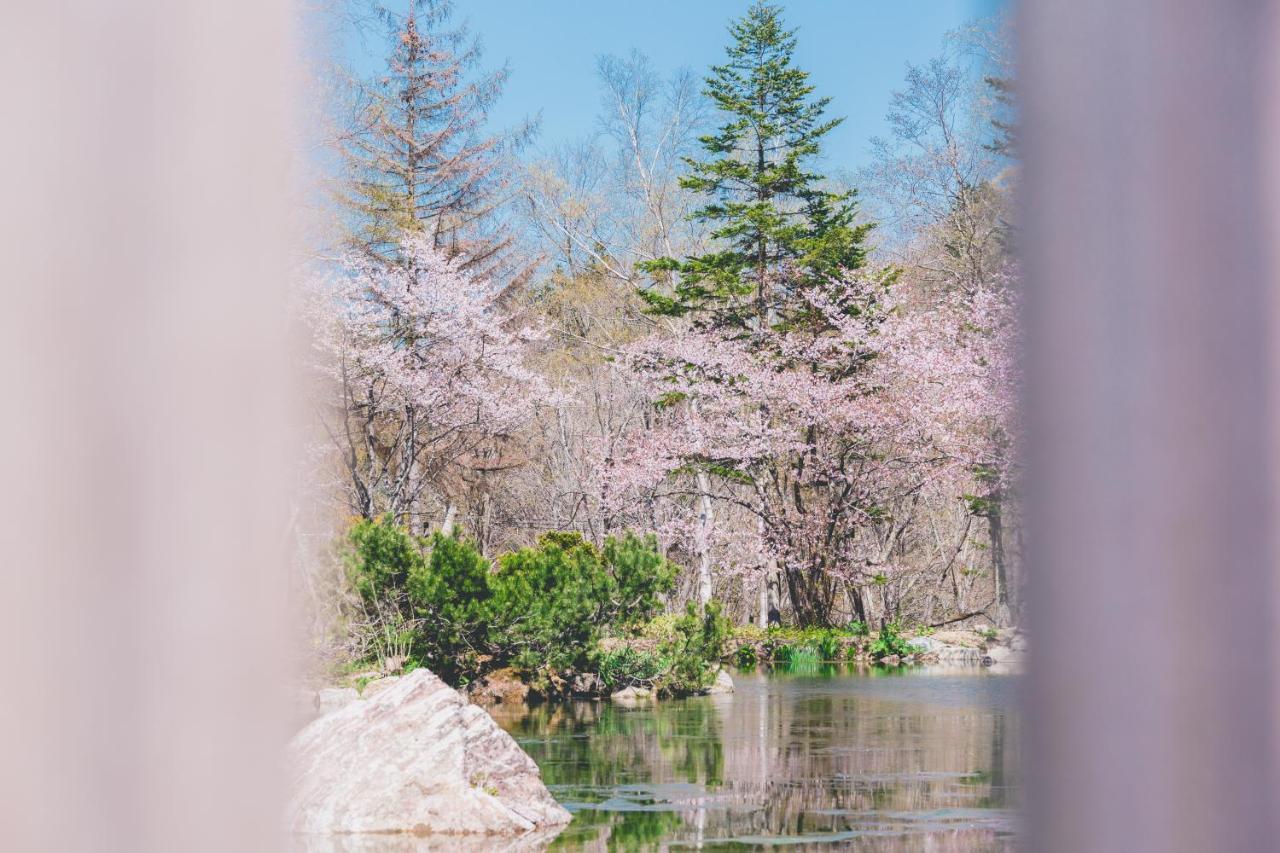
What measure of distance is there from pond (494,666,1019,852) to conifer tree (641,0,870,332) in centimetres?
314

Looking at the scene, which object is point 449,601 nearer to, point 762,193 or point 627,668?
point 627,668

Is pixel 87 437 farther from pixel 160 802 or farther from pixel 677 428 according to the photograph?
pixel 677 428

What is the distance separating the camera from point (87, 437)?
321 millimetres

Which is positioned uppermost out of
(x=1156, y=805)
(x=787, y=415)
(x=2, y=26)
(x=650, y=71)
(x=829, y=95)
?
(x=650, y=71)

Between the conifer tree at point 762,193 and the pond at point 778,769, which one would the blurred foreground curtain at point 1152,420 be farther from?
the conifer tree at point 762,193

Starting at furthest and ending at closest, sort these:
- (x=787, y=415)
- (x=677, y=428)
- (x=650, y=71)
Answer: (x=650, y=71), (x=677, y=428), (x=787, y=415)

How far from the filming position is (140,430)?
1.07ft

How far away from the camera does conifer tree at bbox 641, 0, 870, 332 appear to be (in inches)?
268

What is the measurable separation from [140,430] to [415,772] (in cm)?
186

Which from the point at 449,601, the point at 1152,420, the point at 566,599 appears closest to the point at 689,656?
the point at 566,599

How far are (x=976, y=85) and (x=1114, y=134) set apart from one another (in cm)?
6

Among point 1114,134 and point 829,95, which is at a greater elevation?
point 829,95

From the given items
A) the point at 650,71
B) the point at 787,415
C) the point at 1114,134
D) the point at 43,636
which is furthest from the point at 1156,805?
the point at 650,71

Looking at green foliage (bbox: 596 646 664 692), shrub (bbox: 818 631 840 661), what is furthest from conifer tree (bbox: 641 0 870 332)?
green foliage (bbox: 596 646 664 692)
